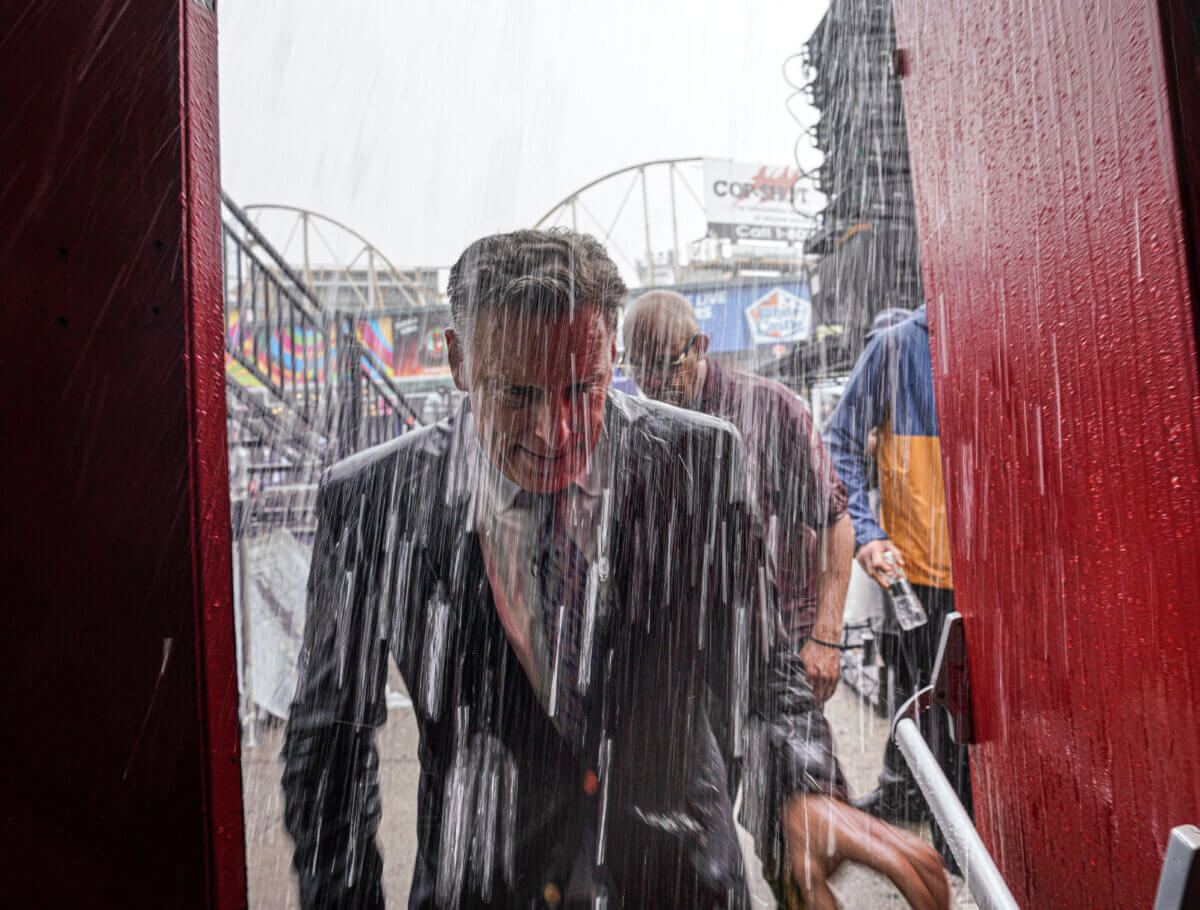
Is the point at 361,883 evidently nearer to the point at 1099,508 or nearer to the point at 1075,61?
the point at 1099,508

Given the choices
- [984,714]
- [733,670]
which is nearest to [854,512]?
[733,670]

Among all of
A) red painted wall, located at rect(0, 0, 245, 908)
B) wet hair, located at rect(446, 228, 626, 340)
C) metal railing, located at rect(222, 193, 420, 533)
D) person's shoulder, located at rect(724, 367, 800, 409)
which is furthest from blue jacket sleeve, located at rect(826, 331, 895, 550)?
metal railing, located at rect(222, 193, 420, 533)

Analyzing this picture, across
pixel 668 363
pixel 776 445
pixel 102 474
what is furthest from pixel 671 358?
pixel 102 474

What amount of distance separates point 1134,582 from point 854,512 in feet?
9.04

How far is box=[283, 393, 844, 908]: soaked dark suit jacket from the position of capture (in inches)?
62.6

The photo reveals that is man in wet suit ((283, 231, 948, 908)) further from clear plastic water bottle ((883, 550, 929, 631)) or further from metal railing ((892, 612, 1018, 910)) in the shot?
clear plastic water bottle ((883, 550, 929, 631))

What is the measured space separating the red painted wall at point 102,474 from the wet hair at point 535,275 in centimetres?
100

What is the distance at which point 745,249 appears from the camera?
67.5 feet

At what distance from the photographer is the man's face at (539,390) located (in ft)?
5.80

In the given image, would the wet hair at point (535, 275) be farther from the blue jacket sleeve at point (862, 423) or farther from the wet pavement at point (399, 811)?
the wet pavement at point (399, 811)

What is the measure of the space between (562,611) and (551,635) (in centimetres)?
7

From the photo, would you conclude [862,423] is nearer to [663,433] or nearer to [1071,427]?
[663,433]

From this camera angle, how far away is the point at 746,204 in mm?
20422

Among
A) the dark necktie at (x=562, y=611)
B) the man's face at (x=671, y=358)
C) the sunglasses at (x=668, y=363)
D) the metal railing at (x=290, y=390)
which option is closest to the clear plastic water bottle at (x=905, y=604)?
the man's face at (x=671, y=358)
